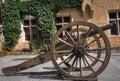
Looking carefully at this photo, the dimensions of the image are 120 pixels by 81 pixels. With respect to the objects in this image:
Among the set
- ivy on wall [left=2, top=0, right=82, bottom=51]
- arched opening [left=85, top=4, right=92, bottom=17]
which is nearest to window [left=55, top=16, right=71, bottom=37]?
ivy on wall [left=2, top=0, right=82, bottom=51]

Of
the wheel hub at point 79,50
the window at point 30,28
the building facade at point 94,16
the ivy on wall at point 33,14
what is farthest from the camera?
the window at point 30,28

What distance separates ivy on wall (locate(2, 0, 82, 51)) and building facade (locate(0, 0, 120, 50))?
1.31 ft

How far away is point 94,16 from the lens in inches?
791

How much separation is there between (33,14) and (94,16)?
13.5 feet

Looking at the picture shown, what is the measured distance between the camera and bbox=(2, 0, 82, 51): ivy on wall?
66.1 ft

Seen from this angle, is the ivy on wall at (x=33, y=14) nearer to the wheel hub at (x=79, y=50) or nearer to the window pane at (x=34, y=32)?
the window pane at (x=34, y=32)

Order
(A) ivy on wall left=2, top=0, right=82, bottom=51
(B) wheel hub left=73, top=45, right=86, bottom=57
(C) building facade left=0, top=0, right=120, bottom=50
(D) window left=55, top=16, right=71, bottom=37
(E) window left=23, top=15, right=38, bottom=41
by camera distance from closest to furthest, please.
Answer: (B) wheel hub left=73, top=45, right=86, bottom=57, (C) building facade left=0, top=0, right=120, bottom=50, (A) ivy on wall left=2, top=0, right=82, bottom=51, (D) window left=55, top=16, right=71, bottom=37, (E) window left=23, top=15, right=38, bottom=41

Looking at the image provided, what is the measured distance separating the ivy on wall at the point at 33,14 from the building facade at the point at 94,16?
1.31ft

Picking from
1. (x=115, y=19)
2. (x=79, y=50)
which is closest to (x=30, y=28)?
(x=115, y=19)

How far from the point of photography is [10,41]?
20406 mm

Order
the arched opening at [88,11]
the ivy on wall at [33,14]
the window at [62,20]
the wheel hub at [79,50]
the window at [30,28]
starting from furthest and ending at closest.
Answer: the window at [30,28] < the window at [62,20] < the ivy on wall at [33,14] < the arched opening at [88,11] < the wheel hub at [79,50]

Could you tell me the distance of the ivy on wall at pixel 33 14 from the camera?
20.2m

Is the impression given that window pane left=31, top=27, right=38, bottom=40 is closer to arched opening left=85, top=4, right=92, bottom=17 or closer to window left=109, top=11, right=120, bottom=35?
arched opening left=85, top=4, right=92, bottom=17

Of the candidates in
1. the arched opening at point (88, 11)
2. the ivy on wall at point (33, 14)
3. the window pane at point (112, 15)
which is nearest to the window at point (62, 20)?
the ivy on wall at point (33, 14)
